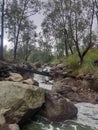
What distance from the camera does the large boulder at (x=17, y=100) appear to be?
38.5 ft

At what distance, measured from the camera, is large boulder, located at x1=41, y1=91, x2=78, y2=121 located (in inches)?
520

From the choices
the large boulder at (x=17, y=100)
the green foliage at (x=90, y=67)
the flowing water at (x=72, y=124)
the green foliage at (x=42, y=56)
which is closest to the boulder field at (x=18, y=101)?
the large boulder at (x=17, y=100)

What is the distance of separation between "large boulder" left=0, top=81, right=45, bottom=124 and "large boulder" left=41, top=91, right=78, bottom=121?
0.55 metres

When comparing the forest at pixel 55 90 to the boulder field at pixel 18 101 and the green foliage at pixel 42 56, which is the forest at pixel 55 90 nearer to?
the boulder field at pixel 18 101

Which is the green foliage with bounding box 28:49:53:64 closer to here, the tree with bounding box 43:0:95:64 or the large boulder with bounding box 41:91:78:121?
the tree with bounding box 43:0:95:64

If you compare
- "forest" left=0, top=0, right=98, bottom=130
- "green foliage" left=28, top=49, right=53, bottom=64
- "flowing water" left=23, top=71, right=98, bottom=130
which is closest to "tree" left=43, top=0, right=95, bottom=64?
"forest" left=0, top=0, right=98, bottom=130

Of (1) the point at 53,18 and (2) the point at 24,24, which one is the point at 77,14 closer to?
(1) the point at 53,18

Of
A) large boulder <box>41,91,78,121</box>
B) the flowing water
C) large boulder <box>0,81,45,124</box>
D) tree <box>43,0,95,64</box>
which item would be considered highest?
tree <box>43,0,95,64</box>

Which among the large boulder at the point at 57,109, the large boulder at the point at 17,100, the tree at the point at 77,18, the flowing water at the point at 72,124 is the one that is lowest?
the flowing water at the point at 72,124

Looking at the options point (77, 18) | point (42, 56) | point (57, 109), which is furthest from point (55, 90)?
point (42, 56)

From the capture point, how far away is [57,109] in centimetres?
1340

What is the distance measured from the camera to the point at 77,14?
31.9 meters

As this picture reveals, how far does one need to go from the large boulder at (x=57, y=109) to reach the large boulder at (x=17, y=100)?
55cm

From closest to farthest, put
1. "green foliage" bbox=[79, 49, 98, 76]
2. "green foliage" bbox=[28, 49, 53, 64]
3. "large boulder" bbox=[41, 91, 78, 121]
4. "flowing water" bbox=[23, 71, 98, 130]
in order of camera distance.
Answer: "flowing water" bbox=[23, 71, 98, 130] → "large boulder" bbox=[41, 91, 78, 121] → "green foliage" bbox=[79, 49, 98, 76] → "green foliage" bbox=[28, 49, 53, 64]
